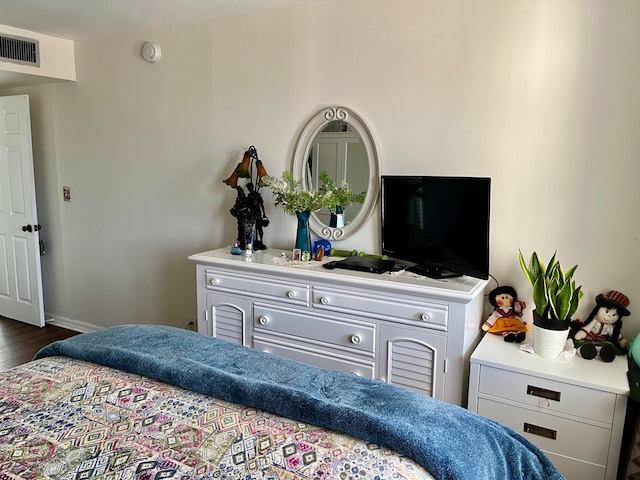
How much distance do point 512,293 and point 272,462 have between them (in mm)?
1709

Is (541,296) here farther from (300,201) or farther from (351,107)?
(351,107)

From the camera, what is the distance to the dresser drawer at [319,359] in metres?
2.46

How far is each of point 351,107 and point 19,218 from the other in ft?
10.1

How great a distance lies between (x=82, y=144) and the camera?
156 inches

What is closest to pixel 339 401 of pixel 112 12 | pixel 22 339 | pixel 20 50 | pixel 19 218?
pixel 112 12

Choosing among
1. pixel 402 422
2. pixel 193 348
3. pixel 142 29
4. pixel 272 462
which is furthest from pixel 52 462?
pixel 142 29

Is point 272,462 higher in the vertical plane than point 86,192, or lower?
lower

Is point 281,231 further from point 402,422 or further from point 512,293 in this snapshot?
point 402,422

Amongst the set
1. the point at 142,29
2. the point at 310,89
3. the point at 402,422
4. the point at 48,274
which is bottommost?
the point at 48,274

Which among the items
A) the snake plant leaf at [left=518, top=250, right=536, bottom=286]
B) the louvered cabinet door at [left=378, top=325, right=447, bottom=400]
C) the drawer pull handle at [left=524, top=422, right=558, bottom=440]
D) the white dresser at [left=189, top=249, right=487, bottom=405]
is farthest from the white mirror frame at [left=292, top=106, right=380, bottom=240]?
the drawer pull handle at [left=524, top=422, right=558, bottom=440]

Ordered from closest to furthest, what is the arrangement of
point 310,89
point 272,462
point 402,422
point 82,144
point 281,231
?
point 272,462
point 402,422
point 310,89
point 281,231
point 82,144

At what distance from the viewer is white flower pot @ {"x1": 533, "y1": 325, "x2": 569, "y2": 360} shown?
84.4 inches

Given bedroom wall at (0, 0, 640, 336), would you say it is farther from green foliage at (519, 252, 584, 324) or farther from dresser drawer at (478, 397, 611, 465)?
dresser drawer at (478, 397, 611, 465)

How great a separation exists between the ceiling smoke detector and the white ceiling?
0.13 metres
